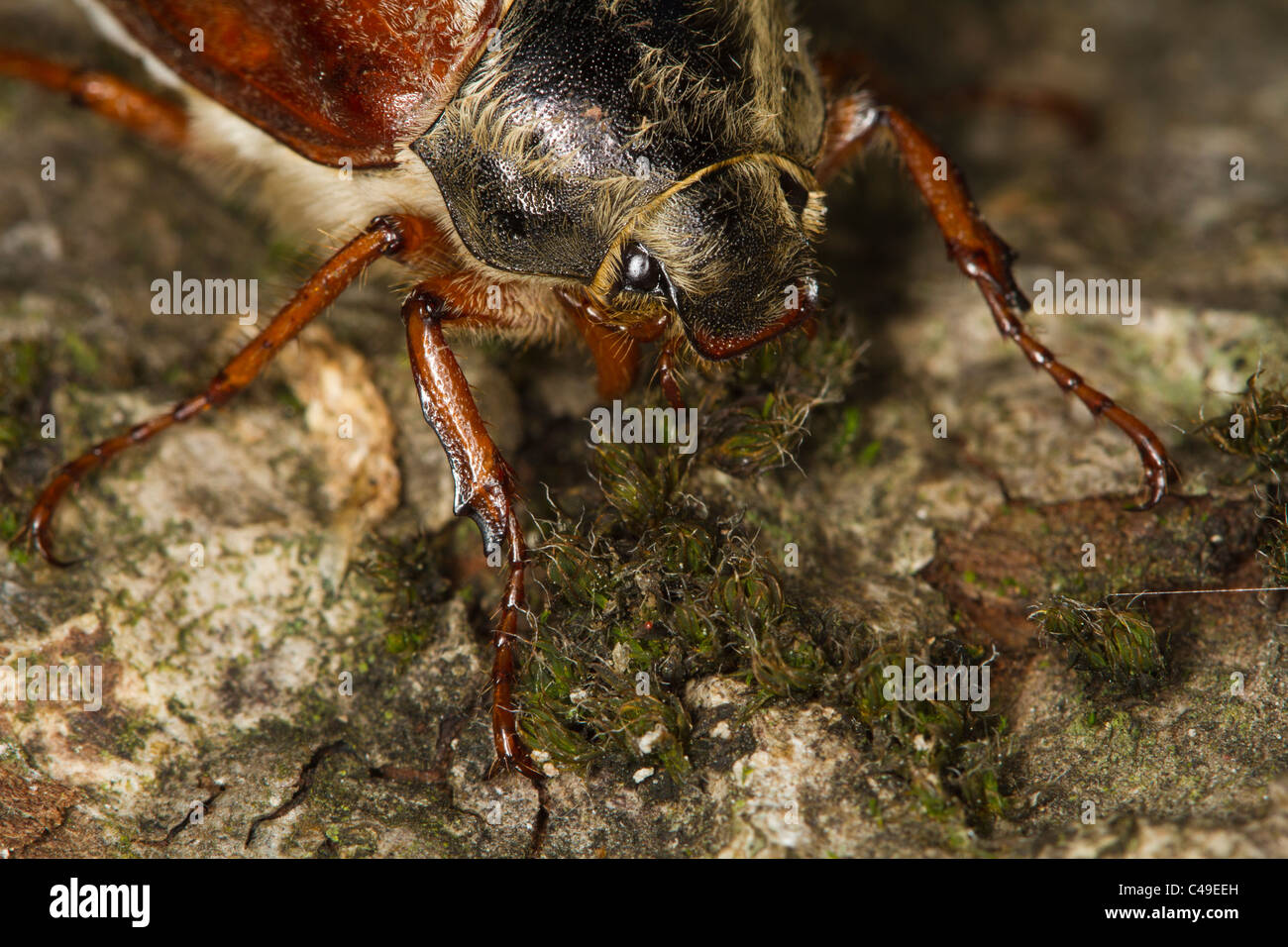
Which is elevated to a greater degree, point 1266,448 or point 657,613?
point 1266,448

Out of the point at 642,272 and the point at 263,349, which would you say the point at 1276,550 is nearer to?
the point at 642,272

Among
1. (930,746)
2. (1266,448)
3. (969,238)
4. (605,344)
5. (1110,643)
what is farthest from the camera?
(969,238)

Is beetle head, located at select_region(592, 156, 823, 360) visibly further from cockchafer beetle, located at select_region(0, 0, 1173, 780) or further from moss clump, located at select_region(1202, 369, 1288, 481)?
moss clump, located at select_region(1202, 369, 1288, 481)

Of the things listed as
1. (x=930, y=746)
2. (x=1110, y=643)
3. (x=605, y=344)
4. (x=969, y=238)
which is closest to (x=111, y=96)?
(x=605, y=344)

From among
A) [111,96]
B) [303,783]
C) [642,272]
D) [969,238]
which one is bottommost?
[303,783]

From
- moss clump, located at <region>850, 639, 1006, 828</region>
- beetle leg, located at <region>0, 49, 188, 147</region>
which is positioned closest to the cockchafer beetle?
beetle leg, located at <region>0, 49, 188, 147</region>

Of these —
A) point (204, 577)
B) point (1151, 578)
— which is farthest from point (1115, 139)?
point (204, 577)
